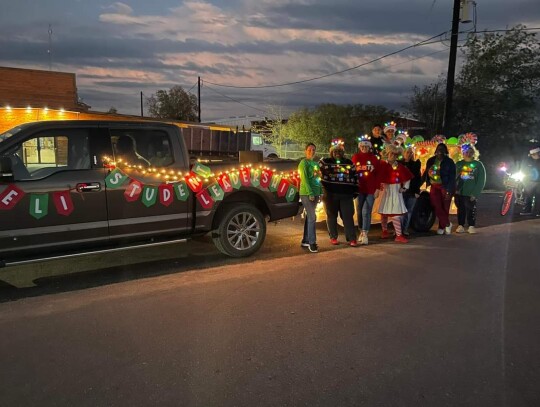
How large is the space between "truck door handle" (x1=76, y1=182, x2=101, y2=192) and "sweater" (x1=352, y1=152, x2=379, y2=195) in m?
4.07

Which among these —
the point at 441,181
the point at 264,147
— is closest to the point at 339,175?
the point at 441,181

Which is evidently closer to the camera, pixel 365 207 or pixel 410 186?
pixel 365 207

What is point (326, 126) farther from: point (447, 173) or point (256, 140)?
point (447, 173)

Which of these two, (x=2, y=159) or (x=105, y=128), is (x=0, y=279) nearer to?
(x=2, y=159)

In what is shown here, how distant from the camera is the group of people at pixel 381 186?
7109 mm

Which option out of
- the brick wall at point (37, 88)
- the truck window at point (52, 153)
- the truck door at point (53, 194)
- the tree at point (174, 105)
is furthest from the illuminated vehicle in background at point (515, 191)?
→ the tree at point (174, 105)

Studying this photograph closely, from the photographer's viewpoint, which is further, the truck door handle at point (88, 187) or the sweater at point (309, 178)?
the sweater at point (309, 178)

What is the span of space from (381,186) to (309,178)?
5.13 feet

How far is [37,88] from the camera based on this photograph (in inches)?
797

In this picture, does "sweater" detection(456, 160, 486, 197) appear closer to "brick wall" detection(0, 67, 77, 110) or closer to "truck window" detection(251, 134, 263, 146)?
"truck window" detection(251, 134, 263, 146)

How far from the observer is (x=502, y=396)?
316cm

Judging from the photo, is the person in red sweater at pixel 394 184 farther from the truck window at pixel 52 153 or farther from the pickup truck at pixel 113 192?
the truck window at pixel 52 153

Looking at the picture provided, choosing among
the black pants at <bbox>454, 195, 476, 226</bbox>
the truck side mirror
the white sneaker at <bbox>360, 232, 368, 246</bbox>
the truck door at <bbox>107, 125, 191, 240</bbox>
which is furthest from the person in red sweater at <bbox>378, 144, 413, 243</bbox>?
the truck side mirror

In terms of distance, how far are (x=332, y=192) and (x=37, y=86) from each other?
705 inches
